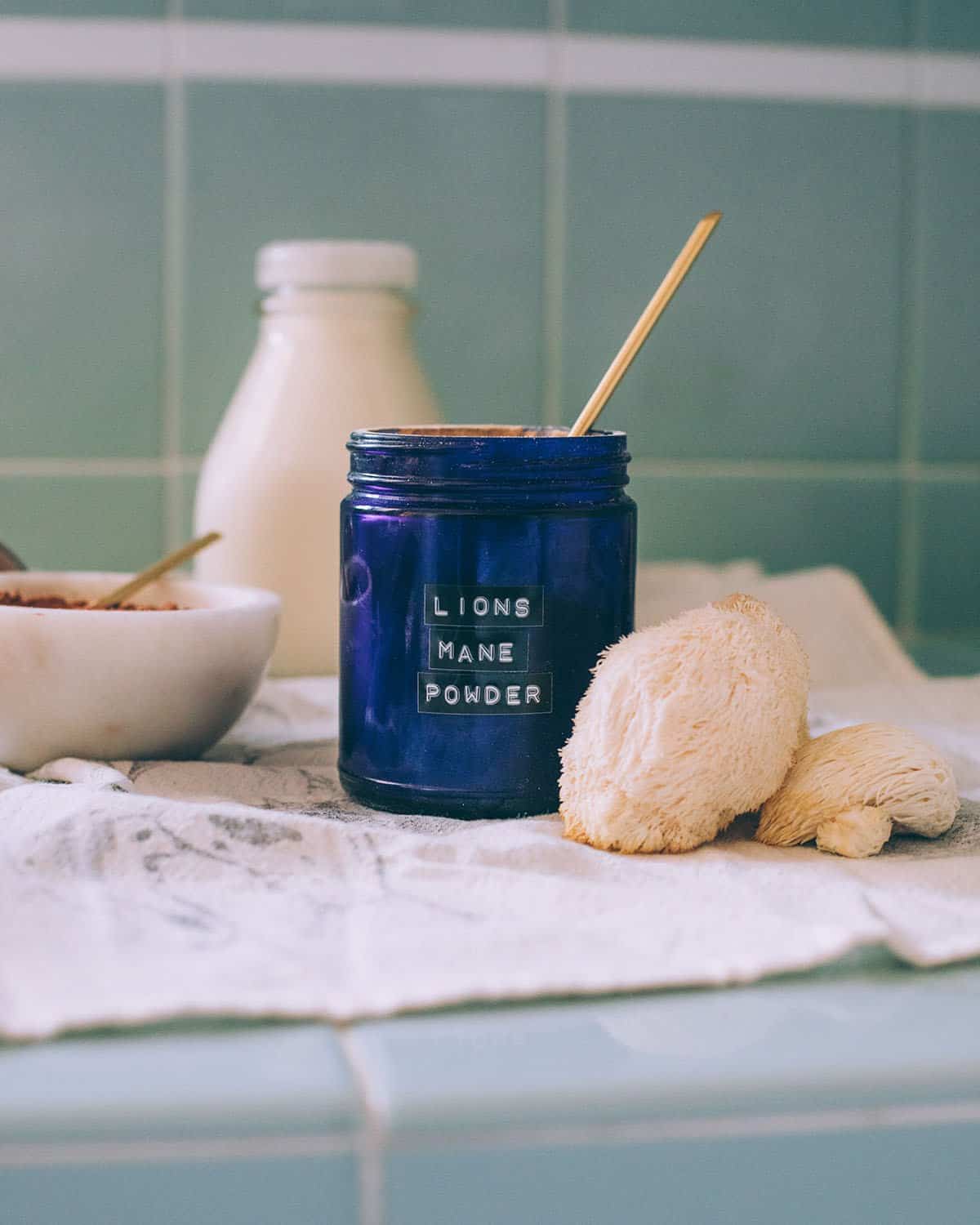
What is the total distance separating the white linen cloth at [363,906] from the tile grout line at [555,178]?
1.58ft

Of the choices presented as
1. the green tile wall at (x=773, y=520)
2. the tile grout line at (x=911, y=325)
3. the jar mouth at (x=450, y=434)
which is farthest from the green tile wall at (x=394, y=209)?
the jar mouth at (x=450, y=434)

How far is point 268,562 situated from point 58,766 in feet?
0.74

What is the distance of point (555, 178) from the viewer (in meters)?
0.92

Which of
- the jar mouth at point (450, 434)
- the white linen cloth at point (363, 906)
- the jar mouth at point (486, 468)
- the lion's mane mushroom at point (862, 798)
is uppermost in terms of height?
the jar mouth at point (450, 434)

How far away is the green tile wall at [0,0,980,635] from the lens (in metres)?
0.89

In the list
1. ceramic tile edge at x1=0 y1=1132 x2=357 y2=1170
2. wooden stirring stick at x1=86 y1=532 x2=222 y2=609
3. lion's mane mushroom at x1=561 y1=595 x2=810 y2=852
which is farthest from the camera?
wooden stirring stick at x1=86 y1=532 x2=222 y2=609

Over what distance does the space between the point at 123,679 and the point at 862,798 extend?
0.83 feet

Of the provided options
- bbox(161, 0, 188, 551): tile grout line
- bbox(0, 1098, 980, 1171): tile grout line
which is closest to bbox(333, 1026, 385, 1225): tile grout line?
bbox(0, 1098, 980, 1171): tile grout line

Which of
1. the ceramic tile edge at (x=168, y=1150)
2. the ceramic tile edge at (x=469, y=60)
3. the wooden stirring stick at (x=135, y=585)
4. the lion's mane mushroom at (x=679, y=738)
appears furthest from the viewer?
the ceramic tile edge at (x=469, y=60)

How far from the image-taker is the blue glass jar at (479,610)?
1.54ft

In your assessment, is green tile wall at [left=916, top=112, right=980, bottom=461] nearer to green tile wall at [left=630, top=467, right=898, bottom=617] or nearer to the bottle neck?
green tile wall at [left=630, top=467, right=898, bottom=617]

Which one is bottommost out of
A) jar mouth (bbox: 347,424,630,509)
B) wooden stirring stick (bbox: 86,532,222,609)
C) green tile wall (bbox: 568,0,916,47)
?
wooden stirring stick (bbox: 86,532,222,609)

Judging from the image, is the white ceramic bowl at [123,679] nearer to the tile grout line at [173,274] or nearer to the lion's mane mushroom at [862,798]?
the lion's mane mushroom at [862,798]

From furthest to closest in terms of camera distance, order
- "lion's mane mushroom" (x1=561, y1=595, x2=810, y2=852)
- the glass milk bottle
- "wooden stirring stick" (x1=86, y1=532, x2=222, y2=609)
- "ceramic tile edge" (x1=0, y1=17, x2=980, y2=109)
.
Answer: "ceramic tile edge" (x1=0, y1=17, x2=980, y2=109), the glass milk bottle, "wooden stirring stick" (x1=86, y1=532, x2=222, y2=609), "lion's mane mushroom" (x1=561, y1=595, x2=810, y2=852)
